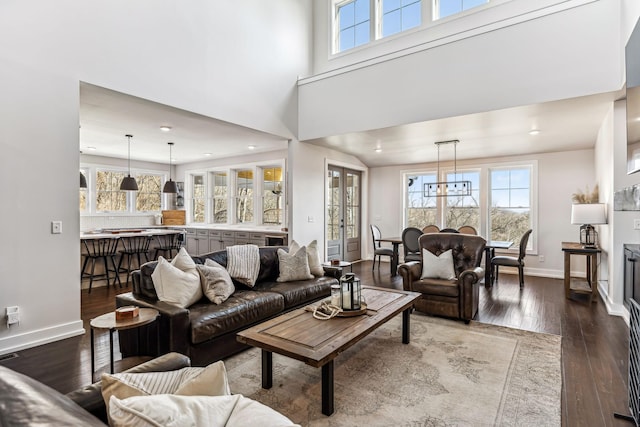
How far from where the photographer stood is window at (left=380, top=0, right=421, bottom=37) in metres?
5.58

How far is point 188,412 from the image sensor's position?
0.92 m

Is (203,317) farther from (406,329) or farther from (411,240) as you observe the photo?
(411,240)

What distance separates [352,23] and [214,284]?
562 centimetres

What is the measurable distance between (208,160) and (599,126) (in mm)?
7993

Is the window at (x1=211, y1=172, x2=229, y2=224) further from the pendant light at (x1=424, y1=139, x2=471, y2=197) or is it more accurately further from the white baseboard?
the white baseboard

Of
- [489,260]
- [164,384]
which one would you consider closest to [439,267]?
[489,260]

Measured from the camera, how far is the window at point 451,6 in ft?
16.5

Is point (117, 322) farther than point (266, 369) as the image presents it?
No

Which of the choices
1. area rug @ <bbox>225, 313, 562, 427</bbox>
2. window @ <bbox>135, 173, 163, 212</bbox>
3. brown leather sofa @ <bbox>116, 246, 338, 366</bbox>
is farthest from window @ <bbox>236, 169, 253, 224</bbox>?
area rug @ <bbox>225, 313, 562, 427</bbox>

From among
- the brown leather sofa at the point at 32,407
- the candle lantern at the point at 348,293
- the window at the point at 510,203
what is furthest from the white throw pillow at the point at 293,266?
the window at the point at 510,203

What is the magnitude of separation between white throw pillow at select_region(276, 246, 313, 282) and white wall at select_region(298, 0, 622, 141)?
236 cm

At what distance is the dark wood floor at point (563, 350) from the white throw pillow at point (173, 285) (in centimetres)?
53

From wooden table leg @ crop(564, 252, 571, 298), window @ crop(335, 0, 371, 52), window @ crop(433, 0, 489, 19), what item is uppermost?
window @ crop(335, 0, 371, 52)

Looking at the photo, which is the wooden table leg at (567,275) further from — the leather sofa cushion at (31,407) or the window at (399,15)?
the leather sofa cushion at (31,407)
